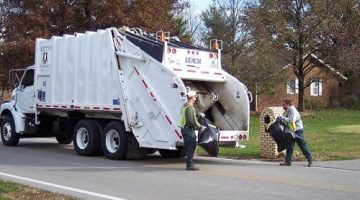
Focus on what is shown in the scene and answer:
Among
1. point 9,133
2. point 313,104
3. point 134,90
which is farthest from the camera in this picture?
point 313,104

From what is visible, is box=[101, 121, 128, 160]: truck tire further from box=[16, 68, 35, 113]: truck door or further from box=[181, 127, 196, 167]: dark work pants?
box=[16, 68, 35, 113]: truck door

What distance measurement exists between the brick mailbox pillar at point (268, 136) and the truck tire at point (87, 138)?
4412 millimetres

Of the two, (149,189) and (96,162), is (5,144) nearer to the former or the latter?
(96,162)

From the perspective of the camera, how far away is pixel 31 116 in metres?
18.1

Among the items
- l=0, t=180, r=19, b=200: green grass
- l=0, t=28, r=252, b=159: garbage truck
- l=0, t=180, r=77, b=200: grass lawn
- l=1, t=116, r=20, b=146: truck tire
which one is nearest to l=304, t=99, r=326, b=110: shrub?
l=1, t=116, r=20, b=146: truck tire

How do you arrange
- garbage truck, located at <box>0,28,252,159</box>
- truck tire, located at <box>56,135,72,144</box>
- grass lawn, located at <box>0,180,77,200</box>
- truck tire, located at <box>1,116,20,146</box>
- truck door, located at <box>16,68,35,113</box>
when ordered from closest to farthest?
grass lawn, located at <box>0,180,77,200</box>
garbage truck, located at <box>0,28,252,159</box>
truck door, located at <box>16,68,35,113</box>
truck tire, located at <box>1,116,20,146</box>
truck tire, located at <box>56,135,72,144</box>

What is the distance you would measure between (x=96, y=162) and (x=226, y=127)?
333 cm

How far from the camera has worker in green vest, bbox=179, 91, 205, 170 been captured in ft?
41.4

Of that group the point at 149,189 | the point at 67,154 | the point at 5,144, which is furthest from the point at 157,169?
the point at 5,144

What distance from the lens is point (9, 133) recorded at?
18797 millimetres

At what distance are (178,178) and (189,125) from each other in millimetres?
1525

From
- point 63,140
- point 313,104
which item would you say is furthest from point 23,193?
point 313,104

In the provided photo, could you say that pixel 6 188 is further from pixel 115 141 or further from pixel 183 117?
pixel 115 141

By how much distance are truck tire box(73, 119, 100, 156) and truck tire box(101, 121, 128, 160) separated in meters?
0.26
